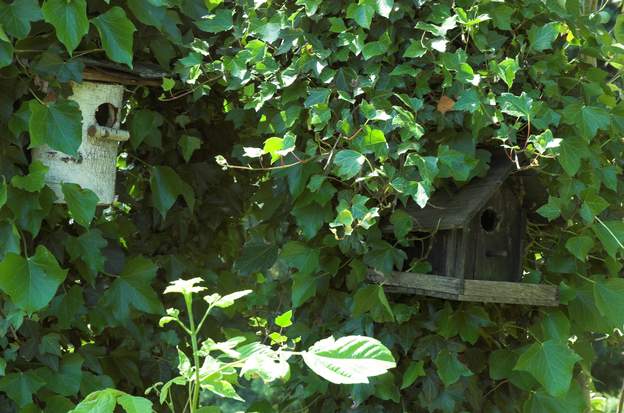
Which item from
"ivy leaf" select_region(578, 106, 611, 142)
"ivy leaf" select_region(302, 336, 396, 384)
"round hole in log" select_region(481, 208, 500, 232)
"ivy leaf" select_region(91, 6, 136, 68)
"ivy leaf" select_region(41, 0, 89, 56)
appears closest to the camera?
"ivy leaf" select_region(302, 336, 396, 384)

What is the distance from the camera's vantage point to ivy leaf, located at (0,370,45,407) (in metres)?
2.15

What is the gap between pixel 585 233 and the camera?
2.28 m

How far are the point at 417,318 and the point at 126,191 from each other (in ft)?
3.15

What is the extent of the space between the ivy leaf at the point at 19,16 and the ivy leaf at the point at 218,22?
404 millimetres

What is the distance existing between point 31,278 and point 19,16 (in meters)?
0.58

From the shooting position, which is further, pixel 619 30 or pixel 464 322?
pixel 619 30

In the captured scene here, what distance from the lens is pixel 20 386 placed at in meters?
2.16

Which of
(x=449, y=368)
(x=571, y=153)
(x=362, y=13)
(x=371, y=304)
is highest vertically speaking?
(x=362, y=13)

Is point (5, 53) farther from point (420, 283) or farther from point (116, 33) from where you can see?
point (420, 283)

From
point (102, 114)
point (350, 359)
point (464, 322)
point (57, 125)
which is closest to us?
point (350, 359)

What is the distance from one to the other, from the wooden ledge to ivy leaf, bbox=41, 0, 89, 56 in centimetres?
87

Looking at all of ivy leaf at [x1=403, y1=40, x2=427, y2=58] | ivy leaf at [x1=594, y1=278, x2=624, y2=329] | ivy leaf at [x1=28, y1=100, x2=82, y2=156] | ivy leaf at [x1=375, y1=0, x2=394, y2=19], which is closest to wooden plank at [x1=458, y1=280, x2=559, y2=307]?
ivy leaf at [x1=594, y1=278, x2=624, y2=329]

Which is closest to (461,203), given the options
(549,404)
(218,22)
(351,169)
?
(351,169)

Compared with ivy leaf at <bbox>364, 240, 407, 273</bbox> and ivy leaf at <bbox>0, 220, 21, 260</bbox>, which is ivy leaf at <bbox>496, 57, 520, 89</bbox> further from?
ivy leaf at <bbox>0, 220, 21, 260</bbox>
